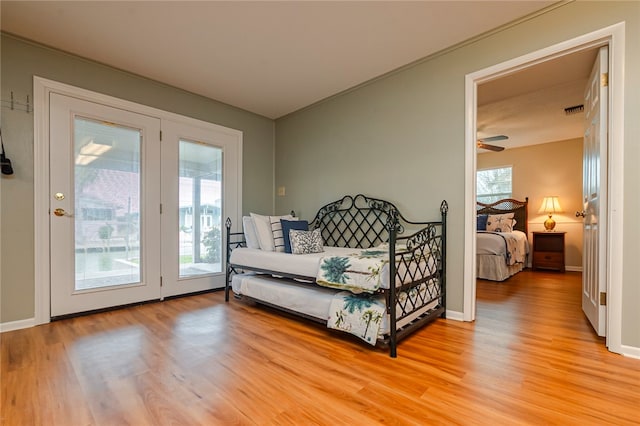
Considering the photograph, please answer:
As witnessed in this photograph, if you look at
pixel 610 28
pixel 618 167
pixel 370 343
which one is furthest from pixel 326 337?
pixel 610 28

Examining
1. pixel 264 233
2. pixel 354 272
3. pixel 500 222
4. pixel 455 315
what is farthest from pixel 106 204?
pixel 500 222

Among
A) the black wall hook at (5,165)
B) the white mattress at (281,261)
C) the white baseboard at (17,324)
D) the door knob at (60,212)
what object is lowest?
the white baseboard at (17,324)

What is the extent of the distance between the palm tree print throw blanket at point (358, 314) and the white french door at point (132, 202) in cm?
208

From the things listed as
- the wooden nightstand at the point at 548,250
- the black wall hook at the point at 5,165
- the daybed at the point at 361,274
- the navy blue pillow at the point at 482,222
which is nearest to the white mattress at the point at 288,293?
the daybed at the point at 361,274

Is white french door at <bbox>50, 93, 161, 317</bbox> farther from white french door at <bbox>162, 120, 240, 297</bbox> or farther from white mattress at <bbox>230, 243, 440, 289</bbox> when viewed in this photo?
white mattress at <bbox>230, 243, 440, 289</bbox>

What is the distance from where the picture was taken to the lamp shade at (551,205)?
554cm

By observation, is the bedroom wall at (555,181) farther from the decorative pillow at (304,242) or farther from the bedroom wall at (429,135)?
the decorative pillow at (304,242)

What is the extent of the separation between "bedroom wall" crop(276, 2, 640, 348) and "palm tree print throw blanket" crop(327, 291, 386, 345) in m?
0.98

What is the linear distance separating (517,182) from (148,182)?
21.5 feet

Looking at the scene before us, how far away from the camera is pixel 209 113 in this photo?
367 cm

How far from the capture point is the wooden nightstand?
521cm

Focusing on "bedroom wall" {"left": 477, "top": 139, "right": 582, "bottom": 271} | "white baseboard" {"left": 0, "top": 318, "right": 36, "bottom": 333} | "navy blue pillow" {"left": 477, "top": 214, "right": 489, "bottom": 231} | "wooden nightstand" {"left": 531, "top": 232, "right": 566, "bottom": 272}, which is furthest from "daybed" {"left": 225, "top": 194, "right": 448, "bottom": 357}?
"bedroom wall" {"left": 477, "top": 139, "right": 582, "bottom": 271}

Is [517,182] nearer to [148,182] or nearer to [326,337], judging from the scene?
[326,337]

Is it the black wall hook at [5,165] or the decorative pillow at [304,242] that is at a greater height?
the black wall hook at [5,165]
